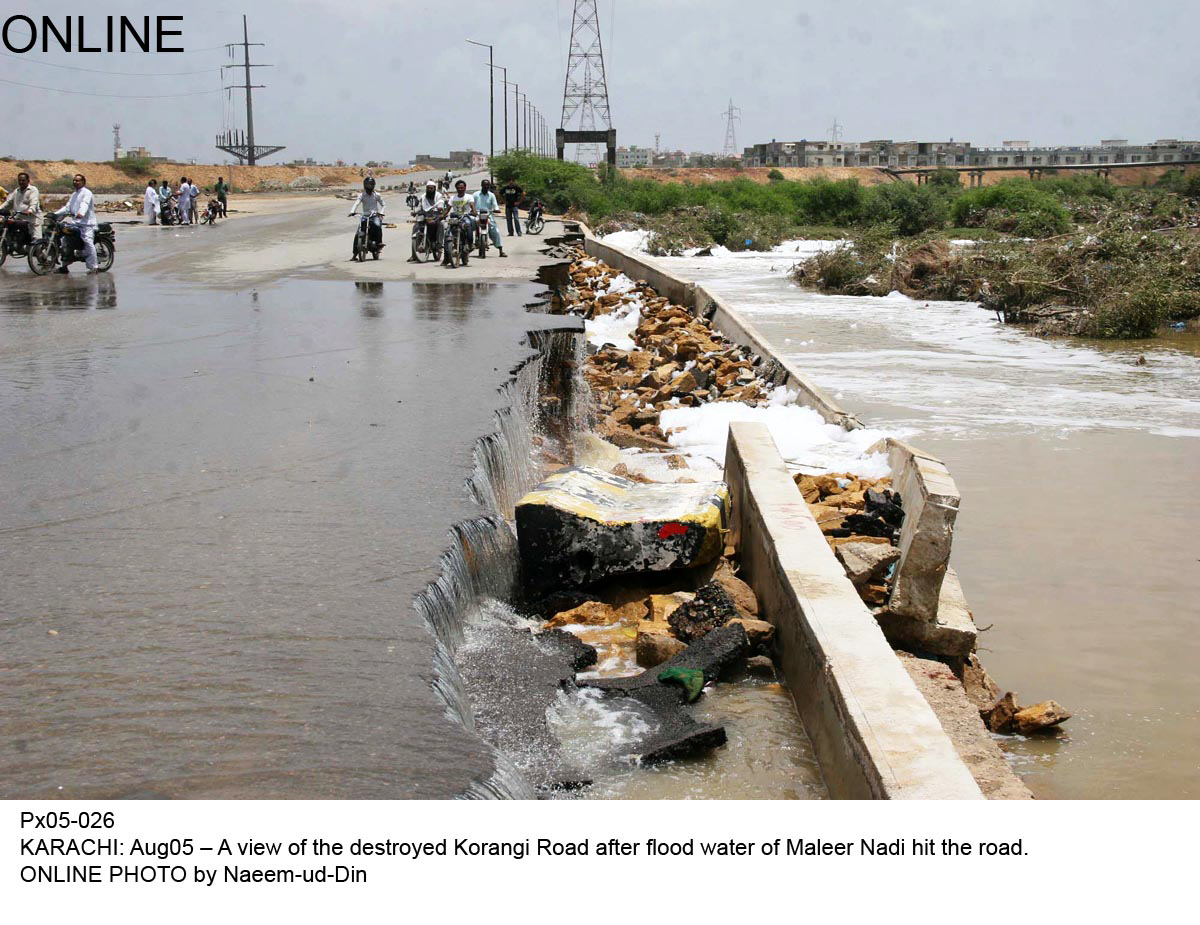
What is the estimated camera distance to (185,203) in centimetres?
3981

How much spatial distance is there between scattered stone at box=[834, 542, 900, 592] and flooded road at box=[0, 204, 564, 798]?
214cm

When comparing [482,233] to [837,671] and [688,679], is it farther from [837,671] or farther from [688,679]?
[837,671]

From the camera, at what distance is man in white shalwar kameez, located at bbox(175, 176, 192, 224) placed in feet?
131

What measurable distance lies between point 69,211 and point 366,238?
6.28m

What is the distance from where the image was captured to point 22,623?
4.79 metres

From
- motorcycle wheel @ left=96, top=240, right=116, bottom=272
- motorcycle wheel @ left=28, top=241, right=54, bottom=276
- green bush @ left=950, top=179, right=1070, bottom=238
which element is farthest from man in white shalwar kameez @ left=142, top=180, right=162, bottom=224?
green bush @ left=950, top=179, right=1070, bottom=238

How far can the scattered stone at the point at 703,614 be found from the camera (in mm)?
6055

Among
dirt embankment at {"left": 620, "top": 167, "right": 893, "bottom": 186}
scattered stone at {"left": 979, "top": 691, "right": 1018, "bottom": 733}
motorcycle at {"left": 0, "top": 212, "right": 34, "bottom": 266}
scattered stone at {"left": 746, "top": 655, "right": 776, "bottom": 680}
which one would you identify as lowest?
scattered stone at {"left": 979, "top": 691, "right": 1018, "bottom": 733}

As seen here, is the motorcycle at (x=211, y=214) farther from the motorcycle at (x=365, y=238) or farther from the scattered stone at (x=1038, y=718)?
the scattered stone at (x=1038, y=718)

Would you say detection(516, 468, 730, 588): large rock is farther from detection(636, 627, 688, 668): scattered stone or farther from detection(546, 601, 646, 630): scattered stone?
detection(636, 627, 688, 668): scattered stone

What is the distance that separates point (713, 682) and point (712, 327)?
12.9m

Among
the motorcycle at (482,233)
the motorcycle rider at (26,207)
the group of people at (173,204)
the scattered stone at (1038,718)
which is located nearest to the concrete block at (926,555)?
the scattered stone at (1038,718)

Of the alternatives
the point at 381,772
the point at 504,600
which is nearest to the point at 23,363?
the point at 504,600

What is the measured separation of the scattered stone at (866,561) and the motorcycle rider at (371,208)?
18.0 metres
